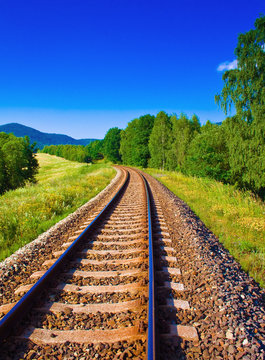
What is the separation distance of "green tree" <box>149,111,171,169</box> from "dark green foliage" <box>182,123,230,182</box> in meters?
17.7

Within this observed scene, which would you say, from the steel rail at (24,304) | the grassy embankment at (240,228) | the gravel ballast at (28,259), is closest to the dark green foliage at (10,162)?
the gravel ballast at (28,259)

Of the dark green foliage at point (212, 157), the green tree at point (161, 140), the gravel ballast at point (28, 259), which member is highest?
the green tree at point (161, 140)

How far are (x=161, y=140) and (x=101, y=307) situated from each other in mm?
37780

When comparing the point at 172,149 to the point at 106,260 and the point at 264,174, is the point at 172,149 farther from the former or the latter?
the point at 106,260

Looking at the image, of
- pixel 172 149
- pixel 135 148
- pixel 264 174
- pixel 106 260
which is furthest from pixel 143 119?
pixel 106 260

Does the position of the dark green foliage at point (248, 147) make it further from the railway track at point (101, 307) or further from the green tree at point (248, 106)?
the railway track at point (101, 307)

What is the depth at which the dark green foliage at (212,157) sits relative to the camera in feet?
59.7

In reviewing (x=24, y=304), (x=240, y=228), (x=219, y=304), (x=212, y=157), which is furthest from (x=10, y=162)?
(x=219, y=304)

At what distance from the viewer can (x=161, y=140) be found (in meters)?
39.3

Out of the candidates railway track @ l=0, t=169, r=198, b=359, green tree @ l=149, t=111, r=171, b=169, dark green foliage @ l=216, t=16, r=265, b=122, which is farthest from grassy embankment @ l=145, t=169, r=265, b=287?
green tree @ l=149, t=111, r=171, b=169

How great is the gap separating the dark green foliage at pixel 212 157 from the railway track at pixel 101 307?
48.2 feet

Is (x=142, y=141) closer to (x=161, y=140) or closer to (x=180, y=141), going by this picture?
(x=161, y=140)

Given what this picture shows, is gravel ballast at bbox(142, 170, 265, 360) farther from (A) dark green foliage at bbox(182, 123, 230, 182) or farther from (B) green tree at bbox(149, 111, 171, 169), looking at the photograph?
(B) green tree at bbox(149, 111, 171, 169)

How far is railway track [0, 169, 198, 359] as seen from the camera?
2.45 metres
